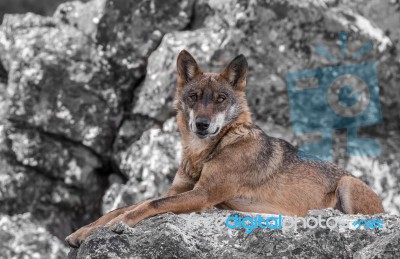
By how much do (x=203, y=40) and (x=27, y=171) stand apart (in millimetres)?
4078

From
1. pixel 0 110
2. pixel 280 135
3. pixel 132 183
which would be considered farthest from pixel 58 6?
pixel 280 135

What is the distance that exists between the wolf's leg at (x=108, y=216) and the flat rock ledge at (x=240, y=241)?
67 centimetres

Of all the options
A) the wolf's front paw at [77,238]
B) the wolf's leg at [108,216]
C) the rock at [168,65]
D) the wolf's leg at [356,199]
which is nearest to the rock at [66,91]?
the rock at [168,65]

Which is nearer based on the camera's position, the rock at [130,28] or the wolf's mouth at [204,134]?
the wolf's mouth at [204,134]

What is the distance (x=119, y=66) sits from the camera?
1268 cm

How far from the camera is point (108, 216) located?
723 cm

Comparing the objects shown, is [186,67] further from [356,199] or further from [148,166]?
[148,166]

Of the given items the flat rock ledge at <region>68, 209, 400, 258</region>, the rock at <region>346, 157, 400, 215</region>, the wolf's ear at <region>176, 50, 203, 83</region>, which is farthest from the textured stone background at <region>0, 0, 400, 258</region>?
the flat rock ledge at <region>68, 209, 400, 258</region>

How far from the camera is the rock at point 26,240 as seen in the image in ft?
39.7

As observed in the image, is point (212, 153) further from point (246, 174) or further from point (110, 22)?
point (110, 22)

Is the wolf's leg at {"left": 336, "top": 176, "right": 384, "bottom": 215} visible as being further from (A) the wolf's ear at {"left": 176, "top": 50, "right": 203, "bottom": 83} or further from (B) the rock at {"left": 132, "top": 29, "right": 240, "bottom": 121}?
(B) the rock at {"left": 132, "top": 29, "right": 240, "bottom": 121}

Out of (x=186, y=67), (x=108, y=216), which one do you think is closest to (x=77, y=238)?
(x=108, y=216)

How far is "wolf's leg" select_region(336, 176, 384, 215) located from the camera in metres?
7.59

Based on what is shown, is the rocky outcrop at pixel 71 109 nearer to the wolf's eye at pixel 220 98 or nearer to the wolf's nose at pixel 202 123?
the wolf's eye at pixel 220 98
